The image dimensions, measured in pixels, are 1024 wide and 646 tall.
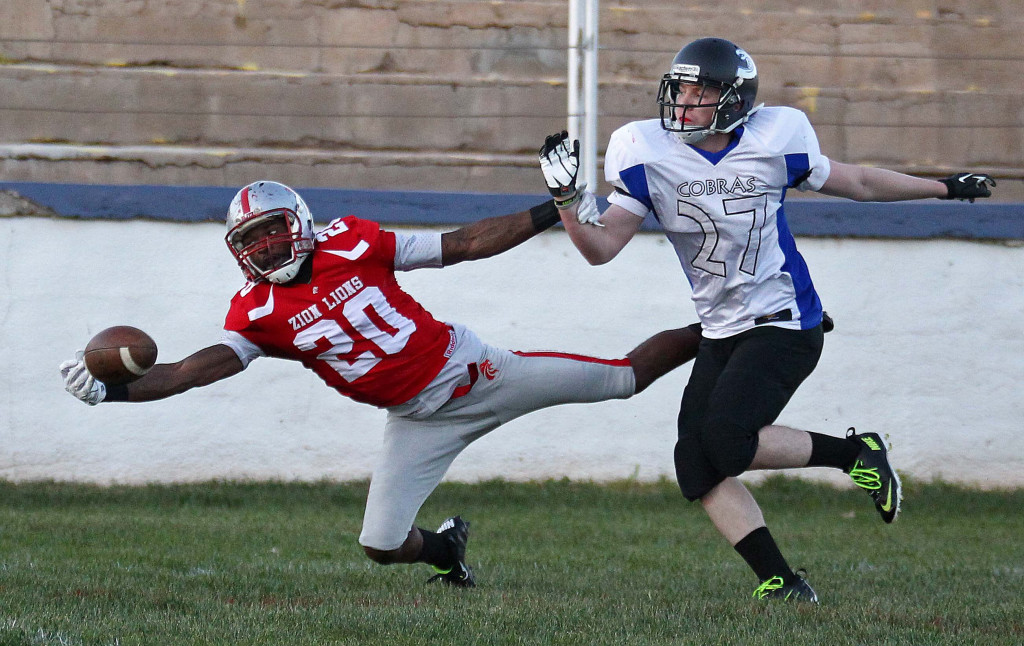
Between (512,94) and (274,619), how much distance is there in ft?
16.7

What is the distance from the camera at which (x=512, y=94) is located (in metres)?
8.17

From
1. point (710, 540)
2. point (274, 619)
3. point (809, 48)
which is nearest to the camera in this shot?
point (274, 619)

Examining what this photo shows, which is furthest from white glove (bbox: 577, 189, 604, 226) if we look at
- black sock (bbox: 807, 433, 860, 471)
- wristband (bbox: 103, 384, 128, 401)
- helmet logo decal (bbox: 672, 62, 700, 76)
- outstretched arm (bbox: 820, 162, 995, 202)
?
wristband (bbox: 103, 384, 128, 401)

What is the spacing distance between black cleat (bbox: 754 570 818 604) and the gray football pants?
854 millimetres

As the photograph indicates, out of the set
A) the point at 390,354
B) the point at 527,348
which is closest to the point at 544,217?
the point at 390,354

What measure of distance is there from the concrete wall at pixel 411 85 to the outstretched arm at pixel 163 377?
3.86 m

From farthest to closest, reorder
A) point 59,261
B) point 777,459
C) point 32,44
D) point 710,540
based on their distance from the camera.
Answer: point 32,44 → point 59,261 → point 710,540 → point 777,459

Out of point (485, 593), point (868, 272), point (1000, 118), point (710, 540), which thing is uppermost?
point (1000, 118)

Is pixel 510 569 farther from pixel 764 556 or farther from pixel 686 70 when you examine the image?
pixel 686 70

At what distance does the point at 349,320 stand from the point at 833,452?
1.68m

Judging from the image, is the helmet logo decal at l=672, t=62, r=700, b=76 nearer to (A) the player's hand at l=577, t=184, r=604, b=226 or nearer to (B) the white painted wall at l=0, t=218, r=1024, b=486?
(A) the player's hand at l=577, t=184, r=604, b=226

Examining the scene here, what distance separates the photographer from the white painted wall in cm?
720

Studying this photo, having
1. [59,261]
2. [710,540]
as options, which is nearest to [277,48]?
[59,261]

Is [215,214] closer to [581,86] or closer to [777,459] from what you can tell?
[581,86]
